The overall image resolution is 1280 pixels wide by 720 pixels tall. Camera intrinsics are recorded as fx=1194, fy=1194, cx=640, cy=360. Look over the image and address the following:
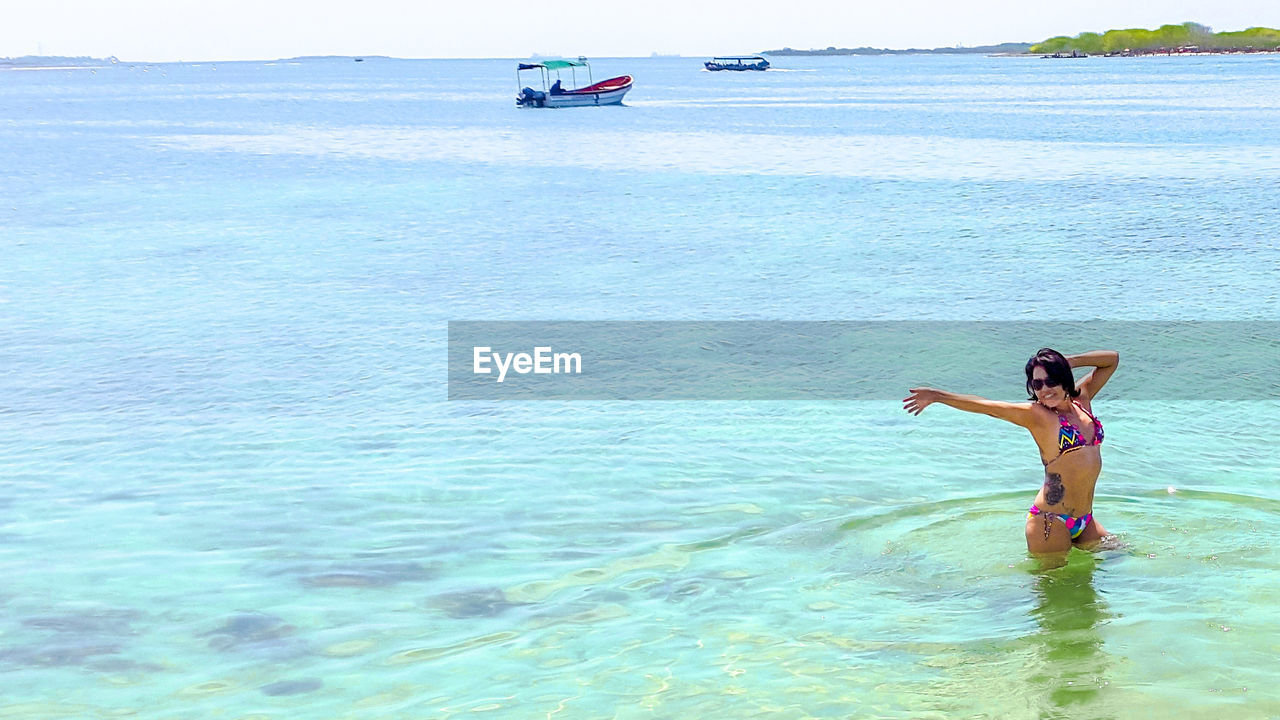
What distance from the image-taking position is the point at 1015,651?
22.5ft

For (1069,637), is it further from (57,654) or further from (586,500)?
(57,654)

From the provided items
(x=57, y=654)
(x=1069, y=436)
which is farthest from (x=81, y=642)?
(x=1069, y=436)

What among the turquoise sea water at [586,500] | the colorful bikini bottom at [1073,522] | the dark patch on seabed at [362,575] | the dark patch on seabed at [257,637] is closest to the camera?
the turquoise sea water at [586,500]

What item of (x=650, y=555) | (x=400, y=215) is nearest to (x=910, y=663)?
(x=650, y=555)

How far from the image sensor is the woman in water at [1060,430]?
6723 mm

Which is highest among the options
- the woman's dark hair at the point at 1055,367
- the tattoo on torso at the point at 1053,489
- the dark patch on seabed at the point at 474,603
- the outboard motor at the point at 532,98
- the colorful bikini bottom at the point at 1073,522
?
the outboard motor at the point at 532,98

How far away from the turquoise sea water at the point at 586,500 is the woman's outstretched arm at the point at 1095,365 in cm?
131

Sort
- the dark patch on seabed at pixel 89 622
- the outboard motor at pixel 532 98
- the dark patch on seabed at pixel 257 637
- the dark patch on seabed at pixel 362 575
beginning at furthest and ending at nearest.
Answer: the outboard motor at pixel 532 98 → the dark patch on seabed at pixel 362 575 → the dark patch on seabed at pixel 89 622 → the dark patch on seabed at pixel 257 637

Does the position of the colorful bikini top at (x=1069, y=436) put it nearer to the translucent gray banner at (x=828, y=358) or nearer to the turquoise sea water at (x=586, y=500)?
the turquoise sea water at (x=586, y=500)

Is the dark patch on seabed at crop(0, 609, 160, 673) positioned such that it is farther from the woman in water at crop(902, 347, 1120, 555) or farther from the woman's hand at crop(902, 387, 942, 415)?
the woman in water at crop(902, 347, 1120, 555)

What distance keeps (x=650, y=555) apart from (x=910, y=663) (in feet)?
8.20

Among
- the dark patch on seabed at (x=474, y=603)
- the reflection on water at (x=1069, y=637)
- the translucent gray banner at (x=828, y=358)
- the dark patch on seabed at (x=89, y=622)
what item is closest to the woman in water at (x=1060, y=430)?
the reflection on water at (x=1069, y=637)

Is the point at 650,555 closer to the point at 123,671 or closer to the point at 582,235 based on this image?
the point at 123,671

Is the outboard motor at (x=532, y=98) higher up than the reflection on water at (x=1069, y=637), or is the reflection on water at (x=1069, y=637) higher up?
the outboard motor at (x=532, y=98)
